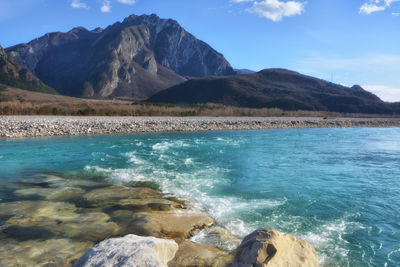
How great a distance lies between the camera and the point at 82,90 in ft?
589

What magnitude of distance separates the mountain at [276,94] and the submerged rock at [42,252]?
108353 mm

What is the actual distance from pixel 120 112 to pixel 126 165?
36501mm

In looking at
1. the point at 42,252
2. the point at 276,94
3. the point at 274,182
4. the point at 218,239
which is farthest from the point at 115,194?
the point at 276,94

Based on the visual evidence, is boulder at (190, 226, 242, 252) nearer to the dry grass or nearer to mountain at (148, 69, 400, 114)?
the dry grass

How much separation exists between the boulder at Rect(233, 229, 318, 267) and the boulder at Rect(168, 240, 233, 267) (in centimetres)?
44

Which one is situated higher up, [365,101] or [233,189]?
[365,101]

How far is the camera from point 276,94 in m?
130

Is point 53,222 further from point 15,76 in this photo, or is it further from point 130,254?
point 15,76

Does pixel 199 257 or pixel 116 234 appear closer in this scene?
pixel 199 257

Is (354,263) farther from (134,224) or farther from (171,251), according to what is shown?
(134,224)

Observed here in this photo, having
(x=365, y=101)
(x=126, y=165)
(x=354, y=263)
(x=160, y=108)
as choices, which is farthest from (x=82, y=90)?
(x=354, y=263)

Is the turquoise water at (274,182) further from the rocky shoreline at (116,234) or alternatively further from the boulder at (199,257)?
the boulder at (199,257)

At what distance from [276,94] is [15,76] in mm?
125003

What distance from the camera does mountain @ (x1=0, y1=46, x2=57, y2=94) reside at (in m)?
132
